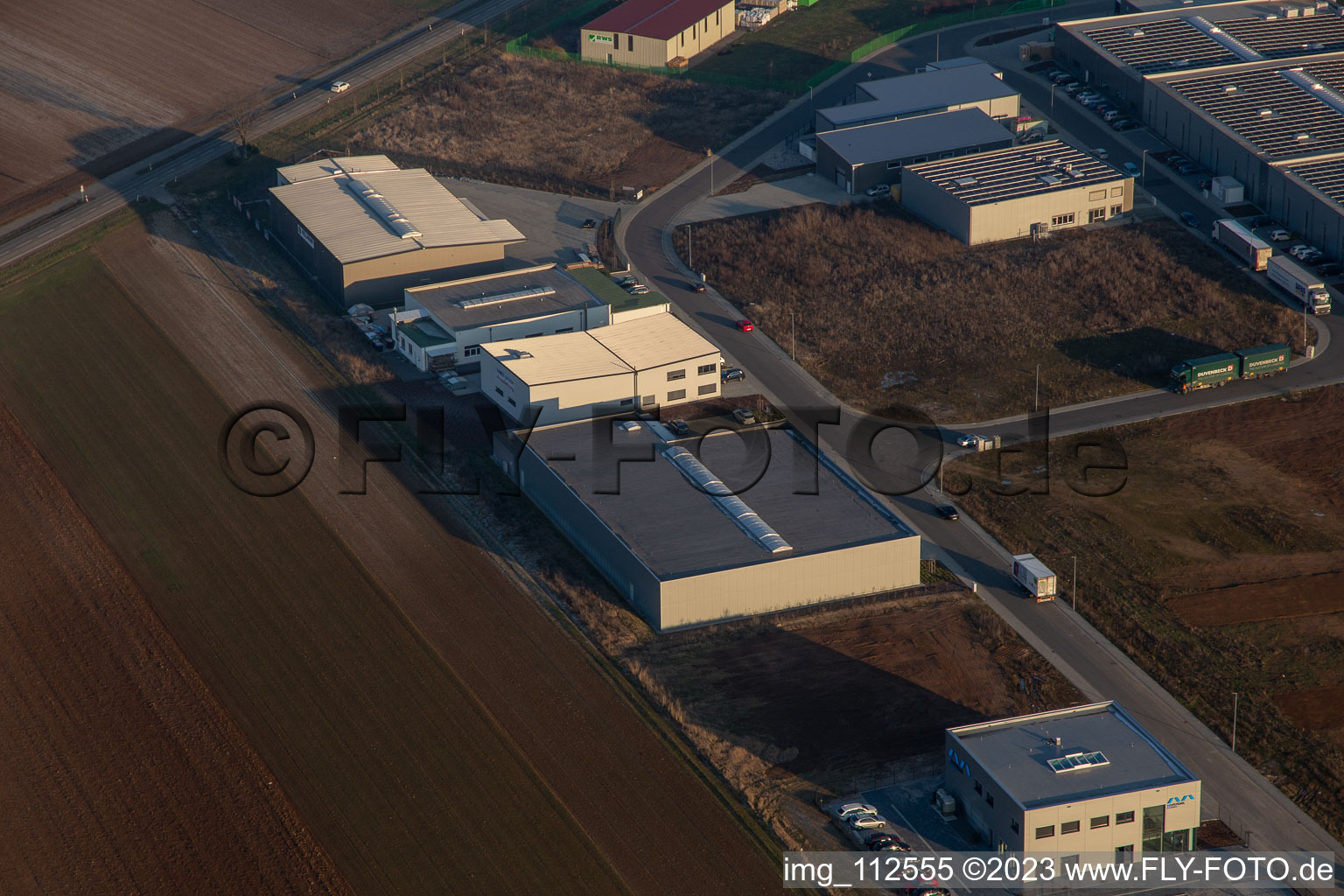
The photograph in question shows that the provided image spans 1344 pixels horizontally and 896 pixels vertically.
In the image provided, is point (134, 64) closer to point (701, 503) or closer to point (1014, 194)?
point (1014, 194)

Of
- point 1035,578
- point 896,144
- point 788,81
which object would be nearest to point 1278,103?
point 896,144

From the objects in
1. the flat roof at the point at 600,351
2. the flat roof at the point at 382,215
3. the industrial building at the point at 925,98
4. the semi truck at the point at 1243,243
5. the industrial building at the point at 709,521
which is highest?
the industrial building at the point at 925,98

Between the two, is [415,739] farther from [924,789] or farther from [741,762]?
[924,789]

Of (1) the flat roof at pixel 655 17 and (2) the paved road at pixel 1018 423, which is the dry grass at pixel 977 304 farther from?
(1) the flat roof at pixel 655 17

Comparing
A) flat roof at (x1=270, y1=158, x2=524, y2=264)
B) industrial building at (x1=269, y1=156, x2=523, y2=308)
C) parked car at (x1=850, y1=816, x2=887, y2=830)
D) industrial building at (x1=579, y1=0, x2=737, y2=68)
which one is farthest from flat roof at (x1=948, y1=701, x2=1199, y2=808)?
industrial building at (x1=579, y1=0, x2=737, y2=68)

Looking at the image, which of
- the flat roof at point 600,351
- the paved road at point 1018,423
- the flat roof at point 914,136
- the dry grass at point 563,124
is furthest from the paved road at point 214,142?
the flat roof at point 914,136
